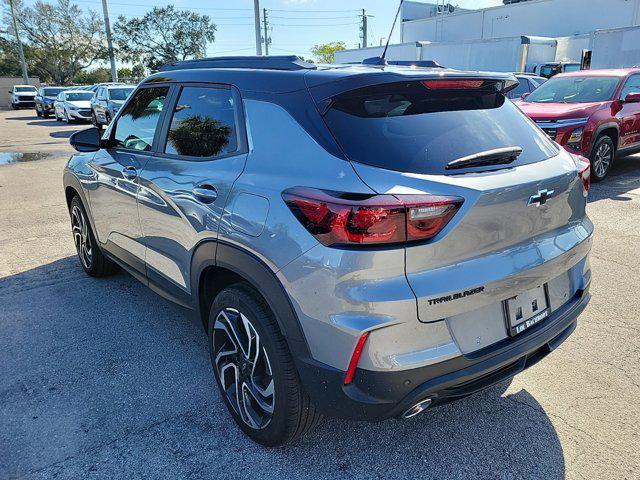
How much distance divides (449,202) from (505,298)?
535 millimetres

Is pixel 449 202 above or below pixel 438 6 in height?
below

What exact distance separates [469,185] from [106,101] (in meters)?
20.8

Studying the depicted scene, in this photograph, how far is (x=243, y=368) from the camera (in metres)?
2.59

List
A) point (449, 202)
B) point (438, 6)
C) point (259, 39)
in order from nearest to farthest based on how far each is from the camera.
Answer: point (449, 202) < point (259, 39) < point (438, 6)

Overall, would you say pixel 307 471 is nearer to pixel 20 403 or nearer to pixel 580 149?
pixel 20 403

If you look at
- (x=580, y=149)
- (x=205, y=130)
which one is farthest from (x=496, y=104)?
(x=580, y=149)

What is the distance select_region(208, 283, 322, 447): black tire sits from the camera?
2.25 m

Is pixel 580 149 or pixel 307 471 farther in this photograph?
pixel 580 149

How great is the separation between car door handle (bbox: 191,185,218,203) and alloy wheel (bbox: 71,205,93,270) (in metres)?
2.41

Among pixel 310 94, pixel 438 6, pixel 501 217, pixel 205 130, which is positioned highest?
pixel 438 6

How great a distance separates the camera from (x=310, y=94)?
2.30 metres

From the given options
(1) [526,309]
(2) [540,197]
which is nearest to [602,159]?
(2) [540,197]

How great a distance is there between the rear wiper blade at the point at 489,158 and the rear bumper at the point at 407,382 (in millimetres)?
784

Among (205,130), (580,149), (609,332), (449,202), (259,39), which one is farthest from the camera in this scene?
(259,39)
